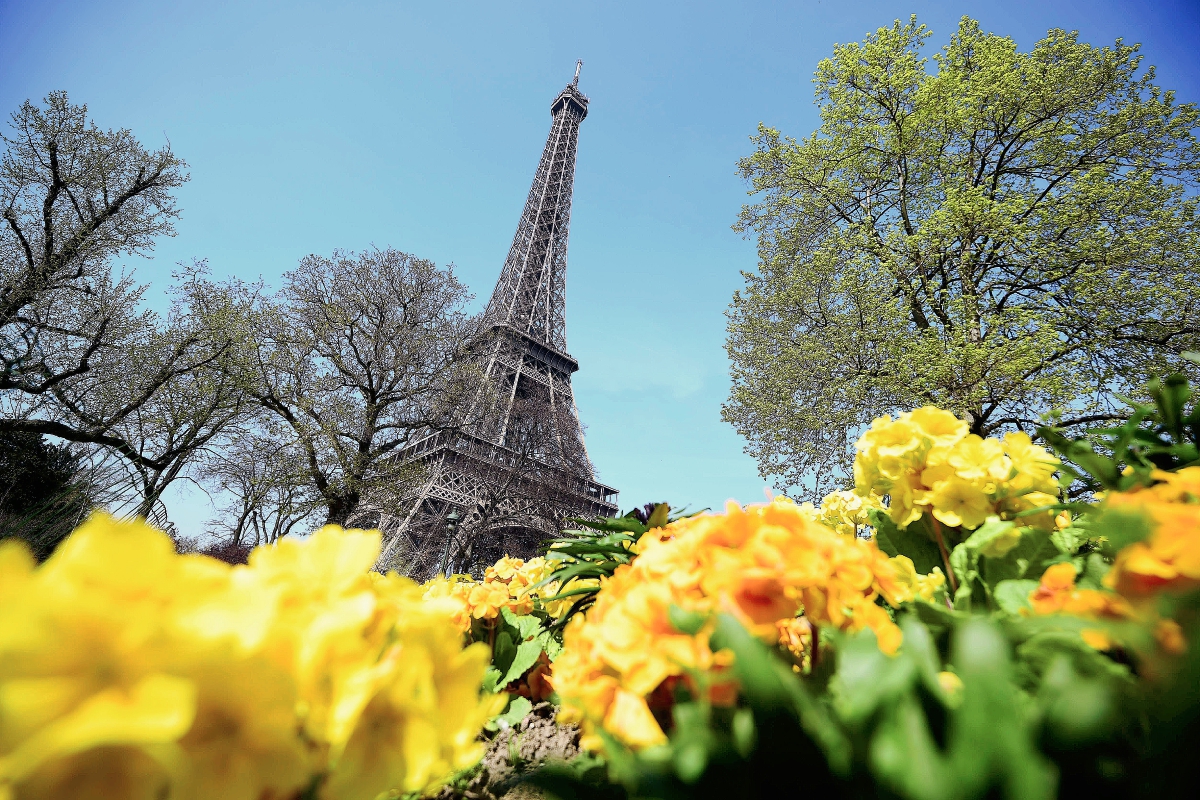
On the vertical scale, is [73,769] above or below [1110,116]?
below

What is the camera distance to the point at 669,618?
61cm

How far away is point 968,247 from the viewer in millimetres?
9555

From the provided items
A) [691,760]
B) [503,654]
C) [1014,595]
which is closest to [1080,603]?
[1014,595]

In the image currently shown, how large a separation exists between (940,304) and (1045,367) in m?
2.15

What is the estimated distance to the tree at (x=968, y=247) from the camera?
328 inches

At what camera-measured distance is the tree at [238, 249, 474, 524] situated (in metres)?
12.4

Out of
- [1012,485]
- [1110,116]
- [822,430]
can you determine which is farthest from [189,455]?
[1110,116]

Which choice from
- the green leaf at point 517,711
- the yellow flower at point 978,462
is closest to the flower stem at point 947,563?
the yellow flower at point 978,462

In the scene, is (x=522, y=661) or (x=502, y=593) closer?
(x=522, y=661)

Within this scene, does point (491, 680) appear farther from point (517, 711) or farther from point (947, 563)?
point (947, 563)

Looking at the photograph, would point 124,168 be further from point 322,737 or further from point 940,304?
point 940,304

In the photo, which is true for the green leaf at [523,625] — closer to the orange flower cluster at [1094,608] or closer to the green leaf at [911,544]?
the green leaf at [911,544]

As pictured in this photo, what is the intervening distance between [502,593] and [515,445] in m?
19.4

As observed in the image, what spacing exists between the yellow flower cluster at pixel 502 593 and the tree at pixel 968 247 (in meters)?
8.16
